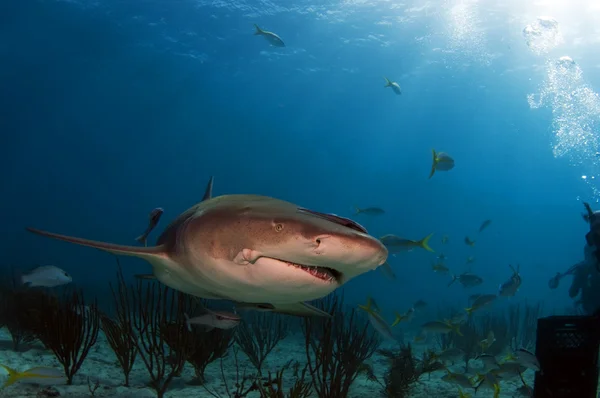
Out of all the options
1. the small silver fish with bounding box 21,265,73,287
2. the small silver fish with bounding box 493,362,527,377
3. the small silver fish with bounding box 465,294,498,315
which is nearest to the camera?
the small silver fish with bounding box 493,362,527,377

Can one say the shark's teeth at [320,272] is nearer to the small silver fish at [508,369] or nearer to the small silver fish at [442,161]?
the small silver fish at [508,369]

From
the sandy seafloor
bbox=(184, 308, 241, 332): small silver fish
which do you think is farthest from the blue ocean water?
bbox=(184, 308, 241, 332): small silver fish

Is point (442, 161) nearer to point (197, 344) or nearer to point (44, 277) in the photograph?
point (197, 344)

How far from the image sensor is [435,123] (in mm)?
54812

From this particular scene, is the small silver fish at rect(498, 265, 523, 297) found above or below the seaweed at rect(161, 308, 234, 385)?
above

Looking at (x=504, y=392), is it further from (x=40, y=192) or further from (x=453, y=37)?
(x=40, y=192)

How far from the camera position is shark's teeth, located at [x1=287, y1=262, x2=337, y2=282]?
175cm

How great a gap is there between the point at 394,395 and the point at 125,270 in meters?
59.1

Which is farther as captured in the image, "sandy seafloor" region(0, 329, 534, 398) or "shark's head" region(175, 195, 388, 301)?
"sandy seafloor" region(0, 329, 534, 398)

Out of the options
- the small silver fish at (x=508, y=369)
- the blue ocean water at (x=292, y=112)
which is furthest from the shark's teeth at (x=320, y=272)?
the blue ocean water at (x=292, y=112)

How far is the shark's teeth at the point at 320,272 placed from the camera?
175cm

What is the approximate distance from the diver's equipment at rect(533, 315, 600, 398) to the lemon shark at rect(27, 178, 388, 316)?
3.44 metres

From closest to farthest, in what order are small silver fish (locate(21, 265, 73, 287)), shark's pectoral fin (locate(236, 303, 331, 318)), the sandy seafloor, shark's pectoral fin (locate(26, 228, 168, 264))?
shark's pectoral fin (locate(26, 228, 168, 264))
shark's pectoral fin (locate(236, 303, 331, 318))
the sandy seafloor
small silver fish (locate(21, 265, 73, 287))

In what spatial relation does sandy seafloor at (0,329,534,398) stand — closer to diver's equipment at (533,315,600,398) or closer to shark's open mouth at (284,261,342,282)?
diver's equipment at (533,315,600,398)
